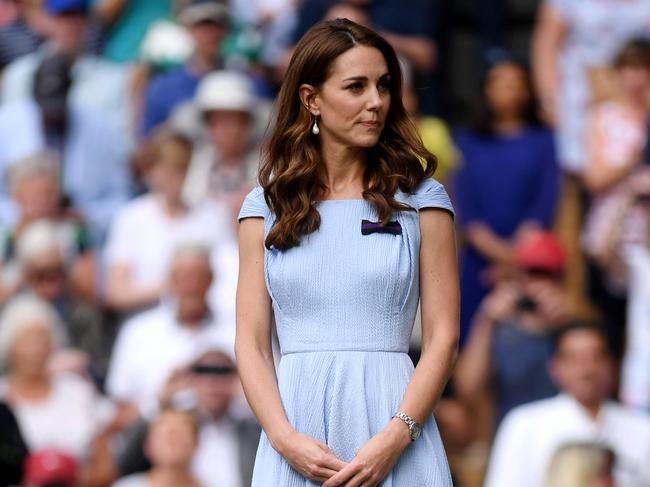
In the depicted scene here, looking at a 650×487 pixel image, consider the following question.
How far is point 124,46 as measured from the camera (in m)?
10.6

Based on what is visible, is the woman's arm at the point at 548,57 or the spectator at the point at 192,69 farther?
the spectator at the point at 192,69

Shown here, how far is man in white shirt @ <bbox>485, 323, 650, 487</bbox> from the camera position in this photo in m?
7.66

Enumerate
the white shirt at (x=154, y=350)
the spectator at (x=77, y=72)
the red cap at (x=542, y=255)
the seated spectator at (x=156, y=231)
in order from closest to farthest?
the red cap at (x=542, y=255) < the white shirt at (x=154, y=350) < the seated spectator at (x=156, y=231) < the spectator at (x=77, y=72)

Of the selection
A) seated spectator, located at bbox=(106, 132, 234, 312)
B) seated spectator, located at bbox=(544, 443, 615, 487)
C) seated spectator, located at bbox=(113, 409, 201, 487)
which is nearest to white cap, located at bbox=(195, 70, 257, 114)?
seated spectator, located at bbox=(106, 132, 234, 312)

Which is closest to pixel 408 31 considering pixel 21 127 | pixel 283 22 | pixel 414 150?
pixel 283 22

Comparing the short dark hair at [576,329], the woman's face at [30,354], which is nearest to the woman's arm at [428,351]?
the short dark hair at [576,329]

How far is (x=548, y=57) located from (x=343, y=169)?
17.0ft

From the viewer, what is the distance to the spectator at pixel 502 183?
885cm

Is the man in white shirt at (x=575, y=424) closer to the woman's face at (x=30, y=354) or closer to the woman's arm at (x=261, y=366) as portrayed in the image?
the woman's face at (x=30, y=354)

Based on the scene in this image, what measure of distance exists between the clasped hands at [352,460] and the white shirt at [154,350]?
4.38 m

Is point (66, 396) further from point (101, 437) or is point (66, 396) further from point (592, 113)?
point (592, 113)

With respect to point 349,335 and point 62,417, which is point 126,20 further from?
point 349,335

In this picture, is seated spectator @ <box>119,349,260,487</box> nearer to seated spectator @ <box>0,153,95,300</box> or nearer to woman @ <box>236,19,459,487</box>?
seated spectator @ <box>0,153,95,300</box>

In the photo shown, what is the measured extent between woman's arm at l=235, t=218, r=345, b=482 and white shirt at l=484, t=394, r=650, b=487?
144 inches
